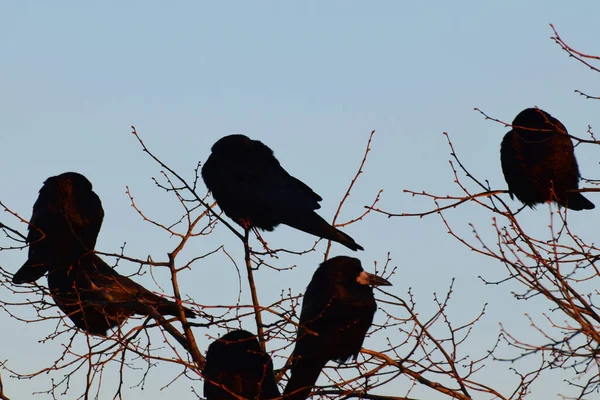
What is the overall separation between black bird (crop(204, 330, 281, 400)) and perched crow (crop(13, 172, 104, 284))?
7.89ft

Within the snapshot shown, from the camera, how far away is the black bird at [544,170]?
891 centimetres

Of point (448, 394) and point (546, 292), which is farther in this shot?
point (448, 394)

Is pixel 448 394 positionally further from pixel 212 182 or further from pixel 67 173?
pixel 67 173

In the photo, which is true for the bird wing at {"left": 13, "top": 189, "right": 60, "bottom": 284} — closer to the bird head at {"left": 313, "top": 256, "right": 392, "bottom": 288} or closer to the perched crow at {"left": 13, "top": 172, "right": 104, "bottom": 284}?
the perched crow at {"left": 13, "top": 172, "right": 104, "bottom": 284}

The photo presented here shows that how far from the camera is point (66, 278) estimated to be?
28.8ft

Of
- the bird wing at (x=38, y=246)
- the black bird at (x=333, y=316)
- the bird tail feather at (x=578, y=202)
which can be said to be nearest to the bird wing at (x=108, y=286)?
the bird wing at (x=38, y=246)

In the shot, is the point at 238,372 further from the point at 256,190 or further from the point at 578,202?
the point at 578,202

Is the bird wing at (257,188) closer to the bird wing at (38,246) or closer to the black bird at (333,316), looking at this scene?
the black bird at (333,316)

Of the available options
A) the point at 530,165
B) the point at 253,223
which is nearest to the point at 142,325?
the point at 253,223

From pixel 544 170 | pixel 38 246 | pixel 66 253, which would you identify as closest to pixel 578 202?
pixel 544 170

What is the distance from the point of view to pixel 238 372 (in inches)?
267

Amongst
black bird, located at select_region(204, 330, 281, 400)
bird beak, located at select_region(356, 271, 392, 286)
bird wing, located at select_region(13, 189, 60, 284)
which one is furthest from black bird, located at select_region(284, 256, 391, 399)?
bird wing, located at select_region(13, 189, 60, 284)

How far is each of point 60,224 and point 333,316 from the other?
3.43 meters

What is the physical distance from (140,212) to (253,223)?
1.66 metres
